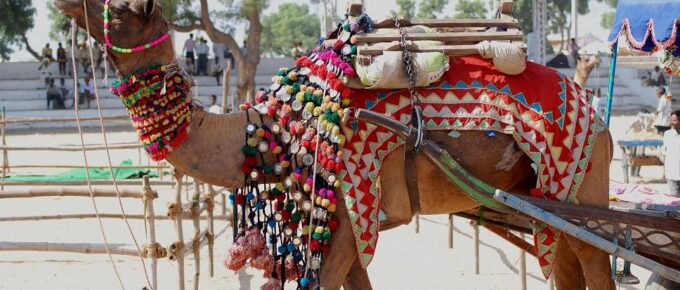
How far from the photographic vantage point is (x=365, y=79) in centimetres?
412

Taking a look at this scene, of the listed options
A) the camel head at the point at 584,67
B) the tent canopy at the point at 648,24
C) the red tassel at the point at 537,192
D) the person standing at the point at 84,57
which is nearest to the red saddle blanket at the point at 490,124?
the red tassel at the point at 537,192

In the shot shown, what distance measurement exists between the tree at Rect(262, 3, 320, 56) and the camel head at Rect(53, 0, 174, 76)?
8311cm

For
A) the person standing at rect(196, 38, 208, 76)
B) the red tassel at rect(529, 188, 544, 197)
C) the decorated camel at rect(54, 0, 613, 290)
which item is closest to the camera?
the decorated camel at rect(54, 0, 613, 290)

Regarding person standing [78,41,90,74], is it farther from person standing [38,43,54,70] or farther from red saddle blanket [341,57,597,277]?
red saddle blanket [341,57,597,277]

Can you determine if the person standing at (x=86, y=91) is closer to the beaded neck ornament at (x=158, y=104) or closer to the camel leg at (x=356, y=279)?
the camel leg at (x=356, y=279)

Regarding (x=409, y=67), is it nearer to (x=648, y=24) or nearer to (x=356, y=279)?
(x=356, y=279)

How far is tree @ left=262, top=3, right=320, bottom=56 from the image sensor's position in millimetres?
92125

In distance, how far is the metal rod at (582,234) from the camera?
4121 mm

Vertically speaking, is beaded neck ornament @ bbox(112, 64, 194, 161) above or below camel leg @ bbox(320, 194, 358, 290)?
above

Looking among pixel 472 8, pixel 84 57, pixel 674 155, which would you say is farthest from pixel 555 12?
pixel 674 155

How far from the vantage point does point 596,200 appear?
14.9 ft

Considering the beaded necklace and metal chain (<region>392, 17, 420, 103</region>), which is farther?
metal chain (<region>392, 17, 420, 103</region>)

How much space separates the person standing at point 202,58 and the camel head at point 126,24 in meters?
27.0

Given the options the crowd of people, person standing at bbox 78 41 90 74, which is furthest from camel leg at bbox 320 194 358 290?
person standing at bbox 78 41 90 74
